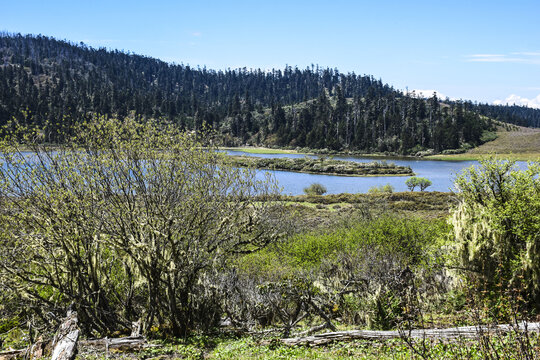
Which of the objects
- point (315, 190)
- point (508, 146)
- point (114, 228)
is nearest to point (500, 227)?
point (114, 228)

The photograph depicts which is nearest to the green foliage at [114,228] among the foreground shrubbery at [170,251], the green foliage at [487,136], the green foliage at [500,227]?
the foreground shrubbery at [170,251]

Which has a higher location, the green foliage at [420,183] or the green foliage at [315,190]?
the green foliage at [420,183]

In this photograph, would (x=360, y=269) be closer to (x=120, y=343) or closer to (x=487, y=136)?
(x=120, y=343)

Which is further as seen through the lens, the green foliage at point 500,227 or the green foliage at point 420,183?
the green foliage at point 420,183

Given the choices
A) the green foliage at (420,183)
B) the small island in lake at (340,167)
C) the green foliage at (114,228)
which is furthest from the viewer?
the small island in lake at (340,167)

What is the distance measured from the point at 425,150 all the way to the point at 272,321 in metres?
139

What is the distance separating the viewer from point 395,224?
2133cm

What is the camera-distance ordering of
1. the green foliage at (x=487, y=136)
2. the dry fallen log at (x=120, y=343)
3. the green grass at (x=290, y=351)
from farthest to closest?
the green foliage at (x=487, y=136) → the dry fallen log at (x=120, y=343) → the green grass at (x=290, y=351)

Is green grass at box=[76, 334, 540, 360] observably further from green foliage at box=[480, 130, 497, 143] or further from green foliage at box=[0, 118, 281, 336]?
green foliage at box=[480, 130, 497, 143]

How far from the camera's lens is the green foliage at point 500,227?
10.0 metres

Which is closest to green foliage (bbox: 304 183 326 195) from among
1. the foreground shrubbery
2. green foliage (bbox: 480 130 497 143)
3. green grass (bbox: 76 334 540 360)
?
the foreground shrubbery

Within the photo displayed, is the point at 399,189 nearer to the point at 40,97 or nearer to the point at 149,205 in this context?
the point at 149,205

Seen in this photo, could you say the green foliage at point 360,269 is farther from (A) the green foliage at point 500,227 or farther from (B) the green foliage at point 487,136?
(B) the green foliage at point 487,136

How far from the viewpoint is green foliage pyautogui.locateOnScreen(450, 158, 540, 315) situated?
1005 centimetres
